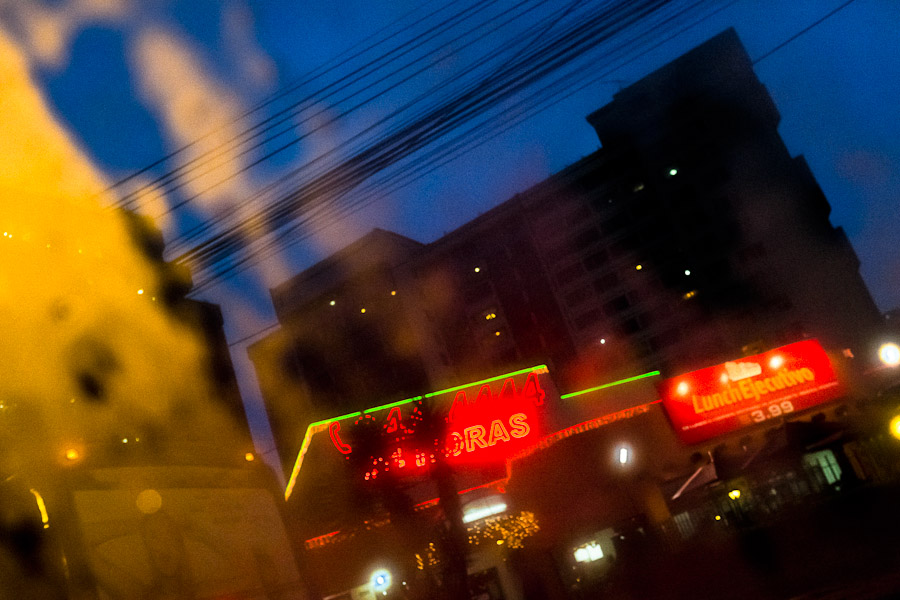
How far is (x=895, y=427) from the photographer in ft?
39.5

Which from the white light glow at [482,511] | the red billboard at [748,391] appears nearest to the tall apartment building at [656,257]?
the white light glow at [482,511]

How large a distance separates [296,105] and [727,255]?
5048cm

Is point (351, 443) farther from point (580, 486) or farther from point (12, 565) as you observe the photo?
point (12, 565)

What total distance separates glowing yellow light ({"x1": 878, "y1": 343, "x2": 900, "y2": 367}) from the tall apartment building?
113ft

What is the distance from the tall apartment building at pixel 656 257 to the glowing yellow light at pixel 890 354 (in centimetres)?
3436

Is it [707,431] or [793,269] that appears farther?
[793,269]

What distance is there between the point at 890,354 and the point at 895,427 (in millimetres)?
3826

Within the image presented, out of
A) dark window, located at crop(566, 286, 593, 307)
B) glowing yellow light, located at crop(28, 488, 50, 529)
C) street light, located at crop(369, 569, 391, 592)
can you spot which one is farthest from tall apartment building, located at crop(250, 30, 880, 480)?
glowing yellow light, located at crop(28, 488, 50, 529)

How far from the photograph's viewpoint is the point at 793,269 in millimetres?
50969

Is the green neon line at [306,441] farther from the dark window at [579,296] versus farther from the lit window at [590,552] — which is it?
the dark window at [579,296]

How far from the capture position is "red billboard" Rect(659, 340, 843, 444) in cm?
1412

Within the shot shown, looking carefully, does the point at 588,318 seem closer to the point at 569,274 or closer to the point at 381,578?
the point at 569,274

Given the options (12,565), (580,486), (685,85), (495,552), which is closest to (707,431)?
(580,486)

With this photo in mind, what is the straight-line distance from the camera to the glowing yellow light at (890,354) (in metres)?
15.0
